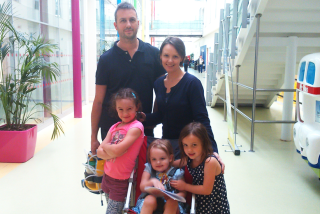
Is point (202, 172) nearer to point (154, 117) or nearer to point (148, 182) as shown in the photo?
point (148, 182)

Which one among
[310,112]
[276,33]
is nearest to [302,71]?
[310,112]

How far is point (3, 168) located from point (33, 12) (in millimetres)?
3123

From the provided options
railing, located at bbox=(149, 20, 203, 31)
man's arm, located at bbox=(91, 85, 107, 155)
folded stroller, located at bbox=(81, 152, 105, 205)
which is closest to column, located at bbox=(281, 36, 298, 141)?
man's arm, located at bbox=(91, 85, 107, 155)

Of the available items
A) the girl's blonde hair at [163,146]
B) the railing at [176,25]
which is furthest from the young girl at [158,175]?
the railing at [176,25]

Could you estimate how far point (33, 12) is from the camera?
5.75m

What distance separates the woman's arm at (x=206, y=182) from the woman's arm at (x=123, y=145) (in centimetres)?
34

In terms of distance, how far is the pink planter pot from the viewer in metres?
4.06

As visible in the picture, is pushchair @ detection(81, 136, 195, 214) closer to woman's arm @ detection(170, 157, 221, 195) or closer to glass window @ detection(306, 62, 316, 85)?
woman's arm @ detection(170, 157, 221, 195)

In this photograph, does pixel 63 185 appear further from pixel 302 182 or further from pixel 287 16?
pixel 287 16

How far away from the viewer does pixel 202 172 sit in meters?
1.67

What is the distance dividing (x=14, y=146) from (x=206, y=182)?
3270 mm

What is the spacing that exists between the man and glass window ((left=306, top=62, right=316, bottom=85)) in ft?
5.81

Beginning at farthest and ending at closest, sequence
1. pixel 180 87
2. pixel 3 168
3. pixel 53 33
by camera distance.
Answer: pixel 53 33, pixel 3 168, pixel 180 87

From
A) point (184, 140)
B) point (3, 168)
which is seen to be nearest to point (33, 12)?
point (3, 168)
